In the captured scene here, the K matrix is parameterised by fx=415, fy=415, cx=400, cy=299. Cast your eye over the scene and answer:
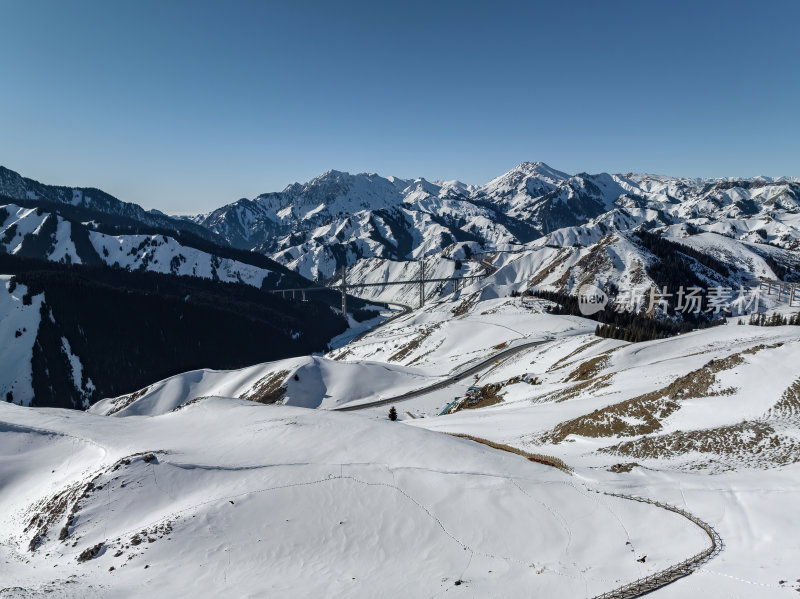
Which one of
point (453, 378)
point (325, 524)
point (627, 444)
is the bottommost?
point (453, 378)

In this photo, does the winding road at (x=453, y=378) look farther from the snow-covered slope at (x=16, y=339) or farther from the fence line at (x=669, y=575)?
the snow-covered slope at (x=16, y=339)

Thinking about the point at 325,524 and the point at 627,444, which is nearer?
the point at 325,524

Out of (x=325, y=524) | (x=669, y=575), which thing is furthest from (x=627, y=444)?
(x=325, y=524)

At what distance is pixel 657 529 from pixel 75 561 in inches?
988

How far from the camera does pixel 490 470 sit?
22.0 m

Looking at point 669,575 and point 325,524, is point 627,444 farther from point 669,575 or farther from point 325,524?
point 325,524

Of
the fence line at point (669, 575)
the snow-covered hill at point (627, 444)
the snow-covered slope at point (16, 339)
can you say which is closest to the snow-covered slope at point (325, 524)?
the snow-covered hill at point (627, 444)

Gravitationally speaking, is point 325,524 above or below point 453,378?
above

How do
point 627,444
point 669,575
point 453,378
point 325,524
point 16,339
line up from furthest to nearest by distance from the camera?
point 16,339
point 453,378
point 627,444
point 325,524
point 669,575

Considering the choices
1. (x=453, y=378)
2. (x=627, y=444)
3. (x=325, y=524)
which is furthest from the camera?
(x=453, y=378)

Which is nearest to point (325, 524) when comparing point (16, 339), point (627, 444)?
point (627, 444)

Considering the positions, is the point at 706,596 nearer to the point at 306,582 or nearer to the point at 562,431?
the point at 306,582

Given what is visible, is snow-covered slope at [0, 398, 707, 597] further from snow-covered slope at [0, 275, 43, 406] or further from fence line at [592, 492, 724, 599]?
snow-covered slope at [0, 275, 43, 406]

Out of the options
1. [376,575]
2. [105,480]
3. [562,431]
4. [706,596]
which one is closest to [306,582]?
[376,575]
